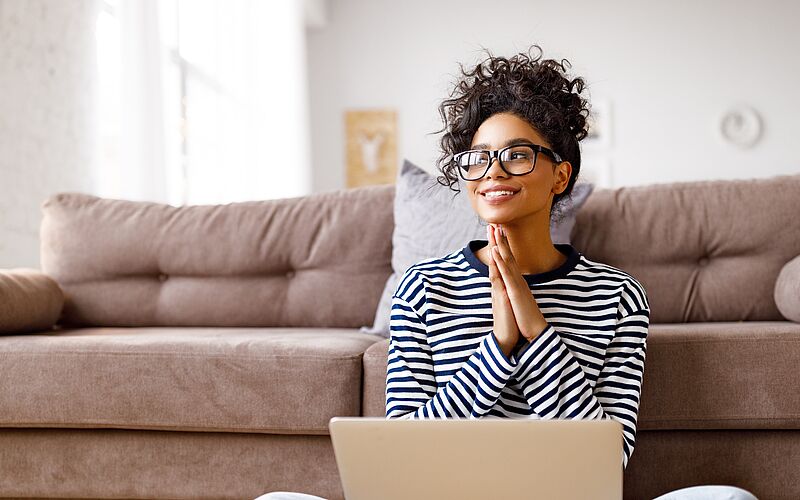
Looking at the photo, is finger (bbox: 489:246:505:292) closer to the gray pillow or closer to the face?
Answer: the face

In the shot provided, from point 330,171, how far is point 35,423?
174 inches

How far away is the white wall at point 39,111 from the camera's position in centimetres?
254

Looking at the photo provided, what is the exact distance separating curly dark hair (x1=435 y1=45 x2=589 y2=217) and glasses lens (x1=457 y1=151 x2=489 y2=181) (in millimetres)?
86

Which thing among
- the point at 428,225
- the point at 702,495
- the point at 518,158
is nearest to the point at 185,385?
the point at 428,225

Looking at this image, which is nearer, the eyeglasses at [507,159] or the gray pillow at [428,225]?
the eyeglasses at [507,159]

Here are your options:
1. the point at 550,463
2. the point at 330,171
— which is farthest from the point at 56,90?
the point at 330,171

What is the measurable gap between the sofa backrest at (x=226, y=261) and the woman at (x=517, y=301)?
0.88 metres

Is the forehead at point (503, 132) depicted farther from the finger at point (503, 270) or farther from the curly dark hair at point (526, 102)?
the finger at point (503, 270)

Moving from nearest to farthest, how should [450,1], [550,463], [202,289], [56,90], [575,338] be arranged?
1. [550,463]
2. [575,338]
3. [202,289]
4. [56,90]
5. [450,1]

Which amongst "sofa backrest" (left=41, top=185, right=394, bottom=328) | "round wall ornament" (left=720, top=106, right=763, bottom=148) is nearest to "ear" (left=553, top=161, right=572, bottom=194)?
"sofa backrest" (left=41, top=185, right=394, bottom=328)

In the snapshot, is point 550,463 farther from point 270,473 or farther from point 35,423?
point 35,423

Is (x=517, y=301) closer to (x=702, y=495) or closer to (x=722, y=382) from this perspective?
(x=702, y=495)

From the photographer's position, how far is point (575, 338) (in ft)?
4.00

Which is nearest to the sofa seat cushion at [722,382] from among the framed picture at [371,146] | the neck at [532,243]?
the neck at [532,243]
